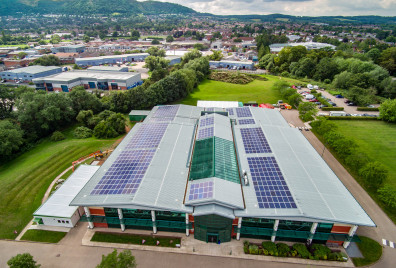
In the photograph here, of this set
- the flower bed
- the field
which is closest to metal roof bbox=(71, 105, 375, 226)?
the flower bed

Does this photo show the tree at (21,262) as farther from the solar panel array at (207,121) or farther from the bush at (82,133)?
the bush at (82,133)

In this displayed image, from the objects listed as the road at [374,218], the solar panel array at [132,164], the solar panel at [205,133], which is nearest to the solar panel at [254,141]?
the solar panel at [205,133]

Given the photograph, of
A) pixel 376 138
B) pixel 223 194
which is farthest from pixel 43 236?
pixel 376 138

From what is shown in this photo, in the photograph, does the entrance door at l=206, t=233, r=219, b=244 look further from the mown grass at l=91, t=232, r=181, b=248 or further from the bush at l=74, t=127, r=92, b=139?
the bush at l=74, t=127, r=92, b=139

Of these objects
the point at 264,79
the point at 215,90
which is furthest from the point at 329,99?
the point at 215,90

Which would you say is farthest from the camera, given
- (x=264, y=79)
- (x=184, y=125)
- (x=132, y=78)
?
(x=264, y=79)

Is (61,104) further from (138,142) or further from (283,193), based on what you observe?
(283,193)

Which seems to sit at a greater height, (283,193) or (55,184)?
(283,193)
